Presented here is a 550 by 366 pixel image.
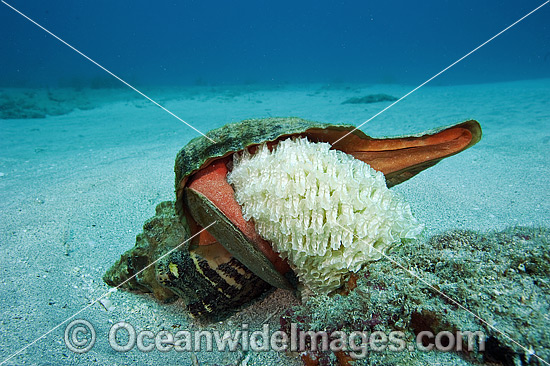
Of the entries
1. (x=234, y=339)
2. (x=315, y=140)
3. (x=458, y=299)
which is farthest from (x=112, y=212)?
(x=458, y=299)

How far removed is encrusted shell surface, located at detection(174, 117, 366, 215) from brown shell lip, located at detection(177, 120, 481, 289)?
0.03 metres

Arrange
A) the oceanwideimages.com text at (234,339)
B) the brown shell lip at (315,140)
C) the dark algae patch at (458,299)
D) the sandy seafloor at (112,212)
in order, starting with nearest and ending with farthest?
the dark algae patch at (458,299) → the oceanwideimages.com text at (234,339) → the brown shell lip at (315,140) → the sandy seafloor at (112,212)

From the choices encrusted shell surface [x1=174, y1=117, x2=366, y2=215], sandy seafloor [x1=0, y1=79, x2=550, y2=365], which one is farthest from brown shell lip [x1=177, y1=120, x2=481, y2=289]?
sandy seafloor [x1=0, y1=79, x2=550, y2=365]

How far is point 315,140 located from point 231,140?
0.68 metres

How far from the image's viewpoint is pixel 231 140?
2.12 m

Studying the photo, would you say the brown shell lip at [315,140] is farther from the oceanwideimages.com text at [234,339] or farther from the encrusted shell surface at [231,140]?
the oceanwideimages.com text at [234,339]

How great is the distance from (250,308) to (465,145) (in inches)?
84.5

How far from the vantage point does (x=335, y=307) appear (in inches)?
69.7

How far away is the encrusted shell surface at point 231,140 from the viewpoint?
2.07 meters

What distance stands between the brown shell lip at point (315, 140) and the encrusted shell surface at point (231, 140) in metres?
0.03

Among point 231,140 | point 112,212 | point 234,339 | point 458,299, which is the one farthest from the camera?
point 112,212

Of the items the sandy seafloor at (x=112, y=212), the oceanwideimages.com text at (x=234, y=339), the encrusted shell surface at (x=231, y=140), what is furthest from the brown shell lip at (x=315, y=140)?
the sandy seafloor at (x=112, y=212)

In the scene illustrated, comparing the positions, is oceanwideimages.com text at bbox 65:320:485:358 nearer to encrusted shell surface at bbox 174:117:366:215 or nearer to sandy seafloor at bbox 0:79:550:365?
sandy seafloor at bbox 0:79:550:365

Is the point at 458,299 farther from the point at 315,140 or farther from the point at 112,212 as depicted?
the point at 112,212
